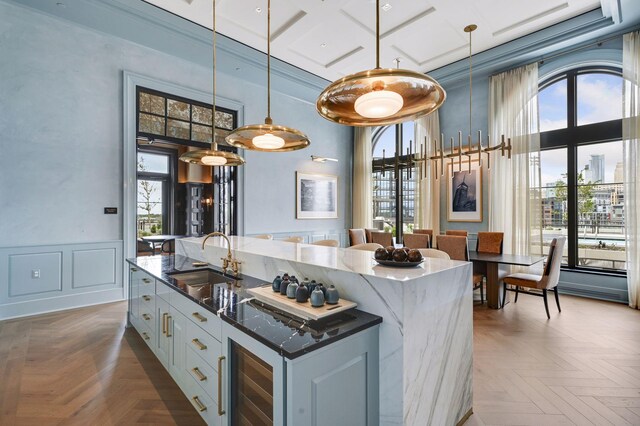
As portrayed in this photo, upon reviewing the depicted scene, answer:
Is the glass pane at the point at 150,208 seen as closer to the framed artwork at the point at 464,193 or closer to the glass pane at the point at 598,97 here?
the framed artwork at the point at 464,193

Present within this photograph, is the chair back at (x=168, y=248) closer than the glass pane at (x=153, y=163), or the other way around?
the chair back at (x=168, y=248)

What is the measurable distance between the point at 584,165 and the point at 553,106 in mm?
1115

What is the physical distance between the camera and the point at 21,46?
12.2ft

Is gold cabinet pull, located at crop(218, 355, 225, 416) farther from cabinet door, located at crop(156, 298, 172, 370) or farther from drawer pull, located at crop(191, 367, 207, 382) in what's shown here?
cabinet door, located at crop(156, 298, 172, 370)

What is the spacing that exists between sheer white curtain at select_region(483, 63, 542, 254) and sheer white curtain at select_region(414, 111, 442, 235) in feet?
3.31

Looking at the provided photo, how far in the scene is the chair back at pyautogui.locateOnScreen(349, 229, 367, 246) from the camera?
592 centimetres

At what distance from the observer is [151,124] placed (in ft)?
15.5

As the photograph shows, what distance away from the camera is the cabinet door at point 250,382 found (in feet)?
3.80

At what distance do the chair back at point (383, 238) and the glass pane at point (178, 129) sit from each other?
3.68m

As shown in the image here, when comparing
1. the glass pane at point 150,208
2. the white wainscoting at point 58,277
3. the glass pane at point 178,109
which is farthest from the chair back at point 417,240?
the glass pane at point 150,208

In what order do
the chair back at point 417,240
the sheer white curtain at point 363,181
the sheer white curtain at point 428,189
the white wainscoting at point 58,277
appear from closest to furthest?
the white wainscoting at point 58,277 < the chair back at point 417,240 < the sheer white curtain at point 428,189 < the sheer white curtain at point 363,181

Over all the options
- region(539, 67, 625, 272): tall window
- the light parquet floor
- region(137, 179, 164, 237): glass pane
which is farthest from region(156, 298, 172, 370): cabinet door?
region(137, 179, 164, 237): glass pane

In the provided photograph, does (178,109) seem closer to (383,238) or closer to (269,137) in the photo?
(269,137)

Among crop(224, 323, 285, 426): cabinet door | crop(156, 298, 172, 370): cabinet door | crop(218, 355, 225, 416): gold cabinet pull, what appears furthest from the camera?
crop(156, 298, 172, 370): cabinet door
